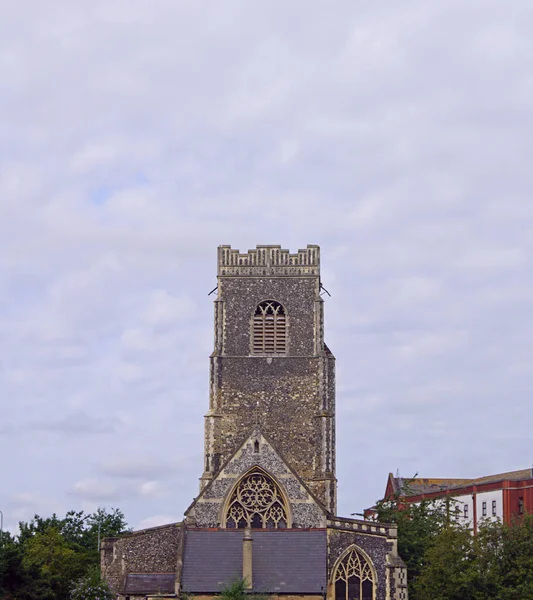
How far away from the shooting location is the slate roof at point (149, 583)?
58062 millimetres

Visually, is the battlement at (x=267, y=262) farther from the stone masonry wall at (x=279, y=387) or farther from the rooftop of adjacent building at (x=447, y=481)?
the rooftop of adjacent building at (x=447, y=481)

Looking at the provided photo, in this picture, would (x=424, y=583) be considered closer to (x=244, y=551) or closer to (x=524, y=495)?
(x=244, y=551)

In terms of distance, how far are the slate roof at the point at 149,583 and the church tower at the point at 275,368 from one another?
1082 centimetres

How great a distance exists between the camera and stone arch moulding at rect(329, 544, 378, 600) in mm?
59406

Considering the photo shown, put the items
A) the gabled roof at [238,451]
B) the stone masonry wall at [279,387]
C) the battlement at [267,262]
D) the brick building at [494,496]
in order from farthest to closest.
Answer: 1. the brick building at [494,496]
2. the battlement at [267,262]
3. the stone masonry wall at [279,387]
4. the gabled roof at [238,451]

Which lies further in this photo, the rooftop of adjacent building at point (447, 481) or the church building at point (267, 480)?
the rooftop of adjacent building at point (447, 481)

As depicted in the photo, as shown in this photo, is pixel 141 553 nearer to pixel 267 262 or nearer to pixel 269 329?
pixel 269 329

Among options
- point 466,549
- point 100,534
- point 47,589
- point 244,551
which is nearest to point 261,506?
point 244,551

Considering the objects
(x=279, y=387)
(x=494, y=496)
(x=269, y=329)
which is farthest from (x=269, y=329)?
(x=494, y=496)

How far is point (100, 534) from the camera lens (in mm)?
91562

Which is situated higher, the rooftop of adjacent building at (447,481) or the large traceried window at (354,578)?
the rooftop of adjacent building at (447,481)

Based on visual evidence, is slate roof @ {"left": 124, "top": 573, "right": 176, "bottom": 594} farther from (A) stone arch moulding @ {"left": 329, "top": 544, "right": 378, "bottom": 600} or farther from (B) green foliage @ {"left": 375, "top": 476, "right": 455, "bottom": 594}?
(B) green foliage @ {"left": 375, "top": 476, "right": 455, "bottom": 594}

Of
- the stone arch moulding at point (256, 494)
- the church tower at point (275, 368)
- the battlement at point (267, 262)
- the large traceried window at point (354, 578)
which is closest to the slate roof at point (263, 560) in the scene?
the large traceried window at point (354, 578)

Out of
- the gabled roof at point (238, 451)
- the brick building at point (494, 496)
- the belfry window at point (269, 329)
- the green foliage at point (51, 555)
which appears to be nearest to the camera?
the green foliage at point (51, 555)
